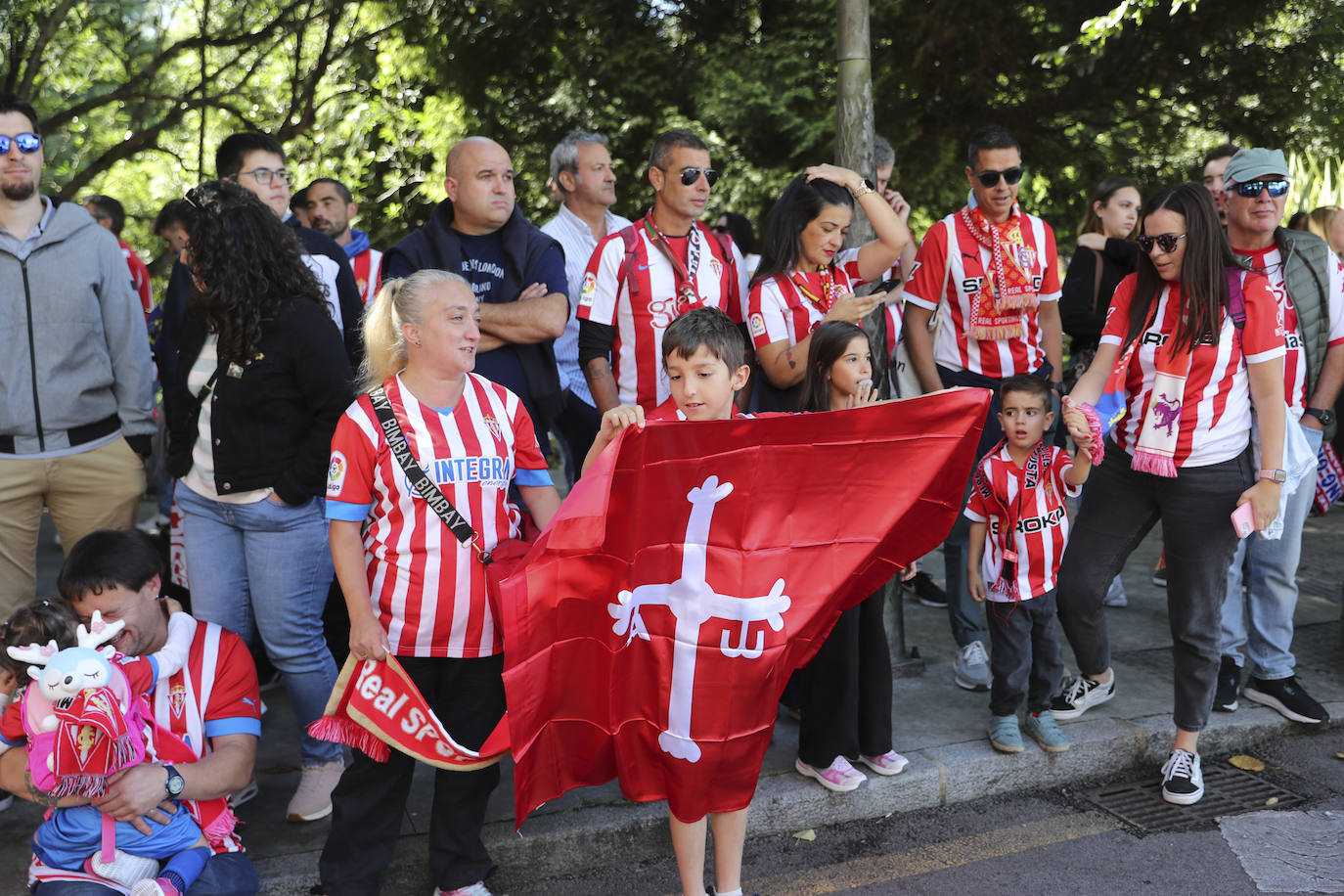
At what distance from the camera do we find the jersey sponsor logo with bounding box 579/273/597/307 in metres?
4.63

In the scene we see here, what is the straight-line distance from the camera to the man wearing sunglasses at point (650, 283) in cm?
456

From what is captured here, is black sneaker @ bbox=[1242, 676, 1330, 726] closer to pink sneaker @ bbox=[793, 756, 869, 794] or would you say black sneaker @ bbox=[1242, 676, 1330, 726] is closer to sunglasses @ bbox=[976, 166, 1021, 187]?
pink sneaker @ bbox=[793, 756, 869, 794]

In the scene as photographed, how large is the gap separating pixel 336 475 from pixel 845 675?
5.99 feet

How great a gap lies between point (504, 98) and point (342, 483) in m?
10.8

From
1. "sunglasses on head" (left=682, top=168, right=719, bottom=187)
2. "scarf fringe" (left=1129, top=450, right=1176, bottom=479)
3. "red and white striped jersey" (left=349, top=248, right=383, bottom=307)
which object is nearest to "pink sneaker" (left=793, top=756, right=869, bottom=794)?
"scarf fringe" (left=1129, top=450, right=1176, bottom=479)

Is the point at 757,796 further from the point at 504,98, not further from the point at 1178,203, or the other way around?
the point at 504,98

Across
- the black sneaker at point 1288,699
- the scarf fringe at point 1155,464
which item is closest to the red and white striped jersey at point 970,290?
the scarf fringe at point 1155,464

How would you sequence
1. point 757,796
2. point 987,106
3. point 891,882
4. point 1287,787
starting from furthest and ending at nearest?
point 987,106 < point 1287,787 < point 757,796 < point 891,882

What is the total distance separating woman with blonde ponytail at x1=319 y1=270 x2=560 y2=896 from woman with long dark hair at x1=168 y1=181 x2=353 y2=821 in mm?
382

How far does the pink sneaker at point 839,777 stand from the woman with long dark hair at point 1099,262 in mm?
2942

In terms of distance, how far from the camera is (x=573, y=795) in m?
4.08

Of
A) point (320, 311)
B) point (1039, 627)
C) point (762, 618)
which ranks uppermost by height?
point (320, 311)

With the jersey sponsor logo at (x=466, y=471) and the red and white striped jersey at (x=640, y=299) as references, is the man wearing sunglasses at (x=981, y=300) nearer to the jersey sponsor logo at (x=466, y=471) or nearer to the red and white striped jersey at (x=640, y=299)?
the red and white striped jersey at (x=640, y=299)

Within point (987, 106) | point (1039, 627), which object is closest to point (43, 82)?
point (987, 106)
